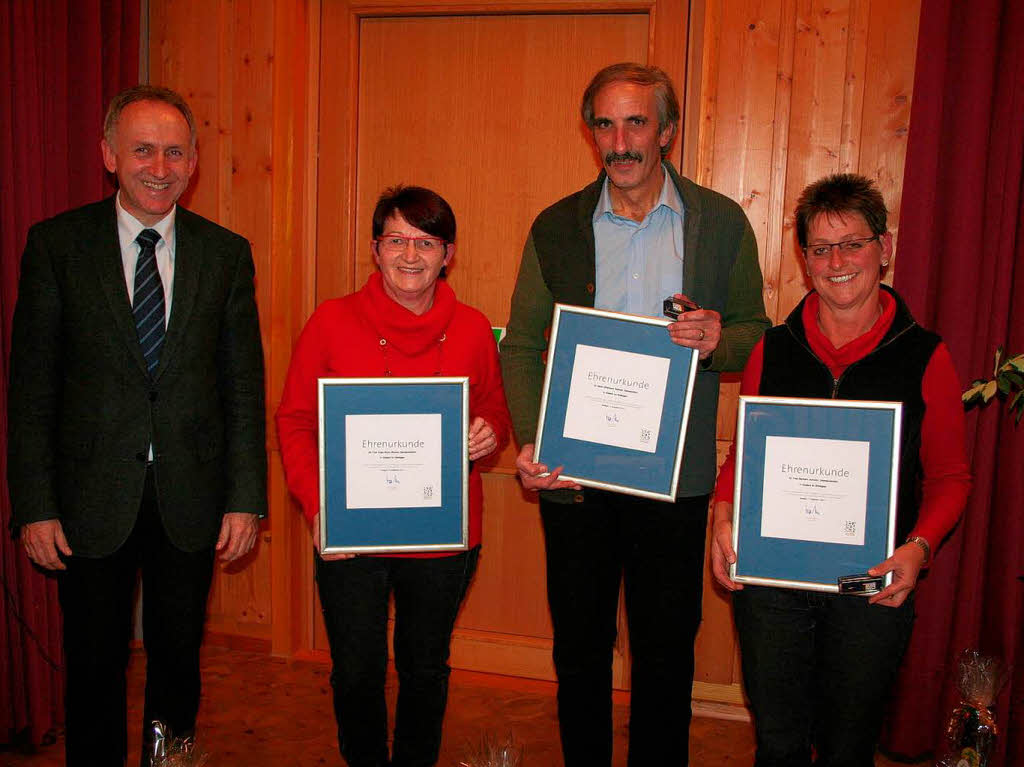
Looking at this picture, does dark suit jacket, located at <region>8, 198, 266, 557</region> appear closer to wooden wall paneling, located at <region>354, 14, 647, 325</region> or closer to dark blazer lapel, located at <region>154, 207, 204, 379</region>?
dark blazer lapel, located at <region>154, 207, 204, 379</region>

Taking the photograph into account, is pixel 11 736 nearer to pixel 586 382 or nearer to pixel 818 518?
pixel 586 382

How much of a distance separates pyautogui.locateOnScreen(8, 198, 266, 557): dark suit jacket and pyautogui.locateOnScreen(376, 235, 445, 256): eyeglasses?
0.44 metres

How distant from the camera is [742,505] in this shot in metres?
1.88

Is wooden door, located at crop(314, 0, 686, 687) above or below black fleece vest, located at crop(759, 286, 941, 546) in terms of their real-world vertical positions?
above

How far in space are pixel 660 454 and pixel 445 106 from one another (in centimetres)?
204

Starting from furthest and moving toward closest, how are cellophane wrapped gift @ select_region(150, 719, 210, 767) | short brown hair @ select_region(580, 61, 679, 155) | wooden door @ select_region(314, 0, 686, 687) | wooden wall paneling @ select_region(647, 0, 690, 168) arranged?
1. wooden door @ select_region(314, 0, 686, 687)
2. wooden wall paneling @ select_region(647, 0, 690, 168)
3. short brown hair @ select_region(580, 61, 679, 155)
4. cellophane wrapped gift @ select_region(150, 719, 210, 767)

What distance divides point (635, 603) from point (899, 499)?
708 mm

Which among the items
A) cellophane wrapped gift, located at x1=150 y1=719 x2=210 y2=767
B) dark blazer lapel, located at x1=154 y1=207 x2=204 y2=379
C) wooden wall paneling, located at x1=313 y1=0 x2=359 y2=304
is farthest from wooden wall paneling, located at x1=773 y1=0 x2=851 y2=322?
cellophane wrapped gift, located at x1=150 y1=719 x2=210 y2=767

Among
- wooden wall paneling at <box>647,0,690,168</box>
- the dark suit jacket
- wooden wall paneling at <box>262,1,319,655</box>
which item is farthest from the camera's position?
wooden wall paneling at <box>262,1,319,655</box>

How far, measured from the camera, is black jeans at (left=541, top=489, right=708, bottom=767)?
7.00 feet

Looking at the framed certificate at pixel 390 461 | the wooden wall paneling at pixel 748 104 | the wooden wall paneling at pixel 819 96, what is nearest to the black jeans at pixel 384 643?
the framed certificate at pixel 390 461

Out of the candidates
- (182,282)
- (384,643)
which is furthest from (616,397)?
(182,282)

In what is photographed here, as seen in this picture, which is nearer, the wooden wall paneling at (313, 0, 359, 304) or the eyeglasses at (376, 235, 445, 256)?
the eyeglasses at (376, 235, 445, 256)

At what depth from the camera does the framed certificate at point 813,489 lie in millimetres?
1796
